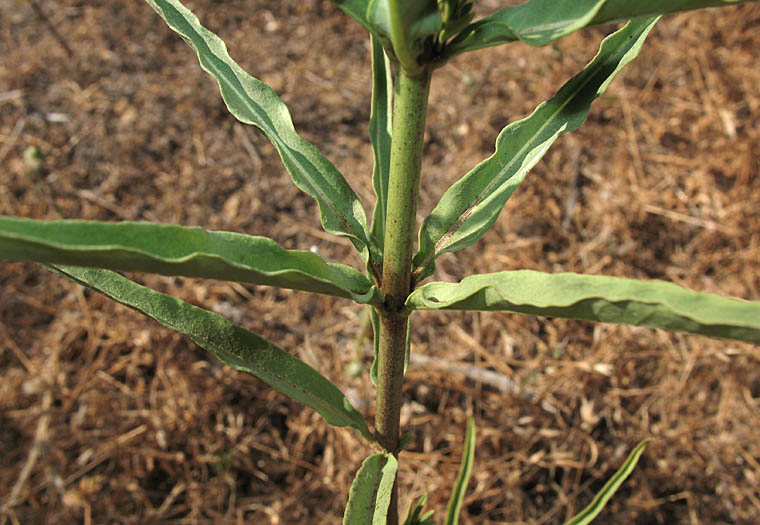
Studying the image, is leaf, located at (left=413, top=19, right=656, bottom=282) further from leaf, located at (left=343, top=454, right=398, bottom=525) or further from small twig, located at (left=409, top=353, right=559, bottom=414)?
small twig, located at (left=409, top=353, right=559, bottom=414)

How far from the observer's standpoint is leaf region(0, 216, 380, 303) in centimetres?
61

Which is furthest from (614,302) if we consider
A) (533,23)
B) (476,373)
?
(476,373)

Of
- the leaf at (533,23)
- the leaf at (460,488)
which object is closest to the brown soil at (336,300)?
the leaf at (460,488)

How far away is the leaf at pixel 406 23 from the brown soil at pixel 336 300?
155 centimetres

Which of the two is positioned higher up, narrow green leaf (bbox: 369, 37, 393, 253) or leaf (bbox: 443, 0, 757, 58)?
narrow green leaf (bbox: 369, 37, 393, 253)

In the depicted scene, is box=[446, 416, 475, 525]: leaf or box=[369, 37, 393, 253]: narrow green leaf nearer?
box=[369, 37, 393, 253]: narrow green leaf

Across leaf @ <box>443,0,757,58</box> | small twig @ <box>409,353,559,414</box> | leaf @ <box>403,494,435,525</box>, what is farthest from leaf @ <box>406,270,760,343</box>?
small twig @ <box>409,353,559,414</box>

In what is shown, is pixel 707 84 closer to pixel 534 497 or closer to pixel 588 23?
pixel 534 497

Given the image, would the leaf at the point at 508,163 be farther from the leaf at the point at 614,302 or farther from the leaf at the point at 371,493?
the leaf at the point at 371,493

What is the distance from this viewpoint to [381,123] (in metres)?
1.16

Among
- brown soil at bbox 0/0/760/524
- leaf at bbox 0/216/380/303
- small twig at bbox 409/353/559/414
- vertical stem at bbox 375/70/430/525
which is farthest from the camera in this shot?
small twig at bbox 409/353/559/414

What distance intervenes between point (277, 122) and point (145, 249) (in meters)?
0.46

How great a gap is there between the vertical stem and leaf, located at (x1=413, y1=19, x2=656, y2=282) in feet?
0.25

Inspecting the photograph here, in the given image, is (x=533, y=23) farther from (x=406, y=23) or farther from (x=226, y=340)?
(x=226, y=340)
